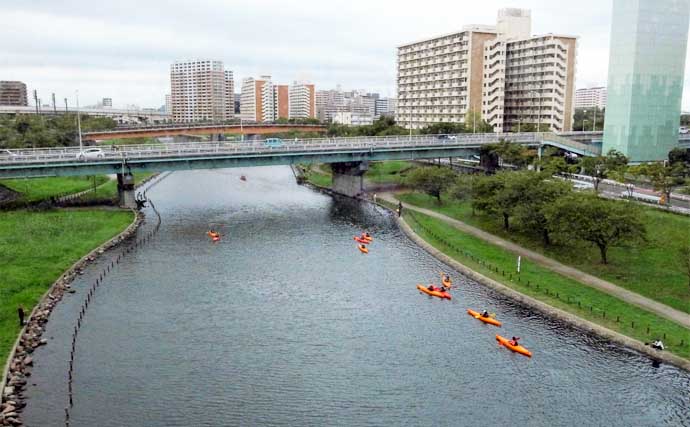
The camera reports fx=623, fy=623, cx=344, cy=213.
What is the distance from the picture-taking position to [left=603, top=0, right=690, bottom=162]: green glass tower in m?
81.9

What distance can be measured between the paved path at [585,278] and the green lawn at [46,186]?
4907cm

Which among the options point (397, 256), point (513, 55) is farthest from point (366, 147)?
point (513, 55)

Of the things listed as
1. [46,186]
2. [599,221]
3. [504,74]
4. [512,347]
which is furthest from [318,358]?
[504,74]

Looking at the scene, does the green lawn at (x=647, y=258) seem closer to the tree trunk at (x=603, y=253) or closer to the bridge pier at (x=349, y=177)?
the tree trunk at (x=603, y=253)

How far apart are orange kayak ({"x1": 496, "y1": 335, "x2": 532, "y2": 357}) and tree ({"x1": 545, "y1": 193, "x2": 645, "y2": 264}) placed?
570 inches

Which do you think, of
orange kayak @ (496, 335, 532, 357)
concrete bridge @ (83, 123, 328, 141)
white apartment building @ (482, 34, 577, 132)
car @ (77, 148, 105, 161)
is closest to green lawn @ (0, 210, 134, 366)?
car @ (77, 148, 105, 161)

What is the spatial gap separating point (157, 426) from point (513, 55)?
414 ft

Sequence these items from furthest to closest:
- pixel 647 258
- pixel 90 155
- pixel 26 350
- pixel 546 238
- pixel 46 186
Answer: pixel 46 186 < pixel 90 155 < pixel 546 238 < pixel 647 258 < pixel 26 350

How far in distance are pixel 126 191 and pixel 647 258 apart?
176 feet

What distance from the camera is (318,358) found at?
32281 millimetres

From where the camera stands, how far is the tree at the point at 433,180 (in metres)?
74.2

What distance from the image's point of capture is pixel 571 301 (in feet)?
128

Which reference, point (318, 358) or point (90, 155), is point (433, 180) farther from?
point (318, 358)

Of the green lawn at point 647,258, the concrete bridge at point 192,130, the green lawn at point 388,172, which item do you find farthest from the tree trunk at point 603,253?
the concrete bridge at point 192,130
